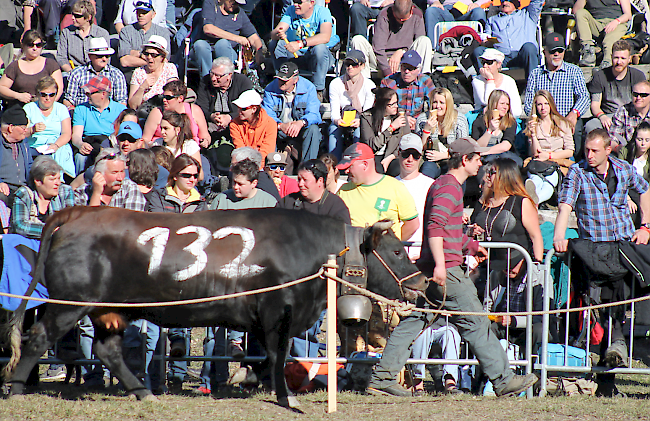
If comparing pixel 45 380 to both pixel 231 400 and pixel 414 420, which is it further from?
pixel 414 420

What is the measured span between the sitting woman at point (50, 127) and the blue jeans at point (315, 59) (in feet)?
10.9

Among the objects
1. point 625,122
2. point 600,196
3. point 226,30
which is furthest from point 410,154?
point 226,30

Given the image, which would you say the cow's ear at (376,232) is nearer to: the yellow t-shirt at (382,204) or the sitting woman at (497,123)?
the yellow t-shirt at (382,204)

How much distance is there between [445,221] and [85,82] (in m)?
6.45

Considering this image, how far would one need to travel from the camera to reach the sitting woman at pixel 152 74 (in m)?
10.4

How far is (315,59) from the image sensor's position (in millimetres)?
11438

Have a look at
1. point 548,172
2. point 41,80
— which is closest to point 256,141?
point 41,80

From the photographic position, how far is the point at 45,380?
278 inches

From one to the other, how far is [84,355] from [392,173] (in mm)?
4515

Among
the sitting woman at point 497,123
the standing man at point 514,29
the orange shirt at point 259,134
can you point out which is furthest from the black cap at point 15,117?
the standing man at point 514,29

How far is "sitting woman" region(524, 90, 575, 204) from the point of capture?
9.74 metres

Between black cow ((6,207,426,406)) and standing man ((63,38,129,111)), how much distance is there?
4974 mm

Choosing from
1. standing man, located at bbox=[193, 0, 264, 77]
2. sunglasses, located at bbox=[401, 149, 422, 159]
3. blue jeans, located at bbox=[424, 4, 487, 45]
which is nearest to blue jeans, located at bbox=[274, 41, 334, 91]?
standing man, located at bbox=[193, 0, 264, 77]

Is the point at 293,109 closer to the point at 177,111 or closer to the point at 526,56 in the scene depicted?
the point at 177,111
